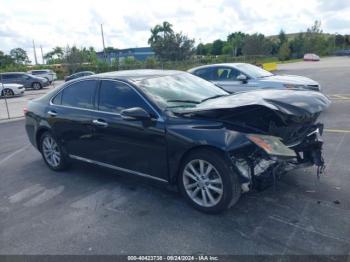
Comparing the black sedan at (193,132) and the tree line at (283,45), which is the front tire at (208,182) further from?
the tree line at (283,45)

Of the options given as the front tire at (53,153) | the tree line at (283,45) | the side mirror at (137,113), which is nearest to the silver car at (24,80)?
the front tire at (53,153)

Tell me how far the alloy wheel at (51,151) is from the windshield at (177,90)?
207 centimetres

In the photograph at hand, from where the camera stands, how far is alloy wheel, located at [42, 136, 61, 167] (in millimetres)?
5496

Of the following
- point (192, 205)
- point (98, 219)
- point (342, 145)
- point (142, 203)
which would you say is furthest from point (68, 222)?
point (342, 145)

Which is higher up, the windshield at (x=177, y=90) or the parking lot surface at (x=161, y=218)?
the windshield at (x=177, y=90)

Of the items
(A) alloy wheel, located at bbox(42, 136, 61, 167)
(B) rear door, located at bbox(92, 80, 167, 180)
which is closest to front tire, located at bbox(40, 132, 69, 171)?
(A) alloy wheel, located at bbox(42, 136, 61, 167)

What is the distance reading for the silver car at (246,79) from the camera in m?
9.46

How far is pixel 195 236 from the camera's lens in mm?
3363

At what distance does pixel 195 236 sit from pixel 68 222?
149 cm

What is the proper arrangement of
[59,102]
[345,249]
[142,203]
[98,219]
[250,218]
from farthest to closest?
[59,102] → [142,203] → [98,219] → [250,218] → [345,249]

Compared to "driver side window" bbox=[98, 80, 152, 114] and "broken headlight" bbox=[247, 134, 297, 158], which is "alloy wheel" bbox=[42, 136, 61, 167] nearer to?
"driver side window" bbox=[98, 80, 152, 114]

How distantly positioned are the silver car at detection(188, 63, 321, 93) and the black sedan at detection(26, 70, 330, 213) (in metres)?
4.93

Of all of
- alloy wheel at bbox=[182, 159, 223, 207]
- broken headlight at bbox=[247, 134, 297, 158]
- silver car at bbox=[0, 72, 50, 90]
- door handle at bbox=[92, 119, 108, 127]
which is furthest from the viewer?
silver car at bbox=[0, 72, 50, 90]

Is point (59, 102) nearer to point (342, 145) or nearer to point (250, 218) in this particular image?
point (250, 218)
